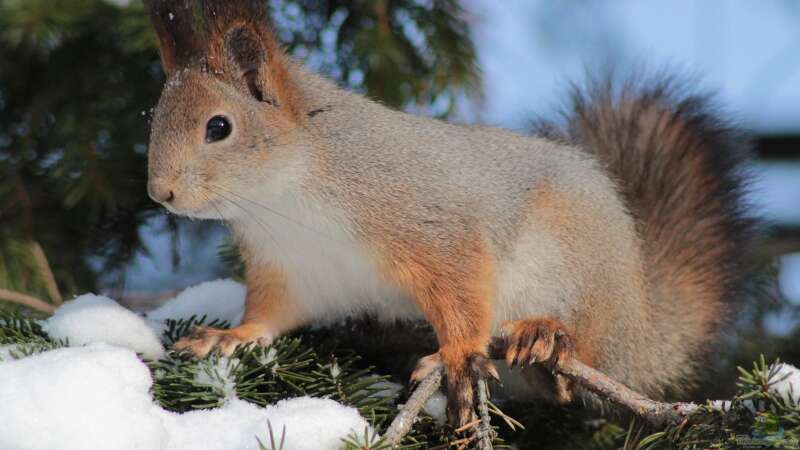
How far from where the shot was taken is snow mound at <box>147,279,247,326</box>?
1.88 m

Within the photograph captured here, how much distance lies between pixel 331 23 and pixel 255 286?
74cm

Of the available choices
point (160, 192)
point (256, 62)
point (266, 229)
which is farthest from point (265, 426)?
point (256, 62)

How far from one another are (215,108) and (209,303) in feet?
1.77

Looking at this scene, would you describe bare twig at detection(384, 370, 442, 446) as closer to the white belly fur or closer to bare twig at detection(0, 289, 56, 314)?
the white belly fur

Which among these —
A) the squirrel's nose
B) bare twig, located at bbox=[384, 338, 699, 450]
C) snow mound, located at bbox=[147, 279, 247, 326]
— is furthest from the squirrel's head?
bare twig, located at bbox=[384, 338, 699, 450]

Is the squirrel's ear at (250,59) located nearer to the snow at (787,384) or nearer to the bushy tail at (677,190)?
the bushy tail at (677,190)

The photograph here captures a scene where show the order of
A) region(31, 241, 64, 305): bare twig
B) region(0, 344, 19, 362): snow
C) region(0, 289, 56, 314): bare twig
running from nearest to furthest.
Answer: region(0, 344, 19, 362): snow < region(0, 289, 56, 314): bare twig < region(31, 241, 64, 305): bare twig

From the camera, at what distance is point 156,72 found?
2180mm

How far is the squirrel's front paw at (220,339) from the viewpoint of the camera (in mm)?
1633

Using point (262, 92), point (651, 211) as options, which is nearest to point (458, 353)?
point (262, 92)

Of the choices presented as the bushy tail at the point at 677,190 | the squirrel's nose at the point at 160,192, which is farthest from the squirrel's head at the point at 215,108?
the bushy tail at the point at 677,190

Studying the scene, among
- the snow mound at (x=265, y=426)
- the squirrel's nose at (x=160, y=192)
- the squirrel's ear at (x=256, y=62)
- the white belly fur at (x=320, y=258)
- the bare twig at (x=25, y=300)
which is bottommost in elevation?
the bare twig at (x=25, y=300)

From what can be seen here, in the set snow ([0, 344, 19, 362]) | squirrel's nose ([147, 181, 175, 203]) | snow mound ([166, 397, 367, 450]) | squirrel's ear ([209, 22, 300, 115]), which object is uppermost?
squirrel's ear ([209, 22, 300, 115])

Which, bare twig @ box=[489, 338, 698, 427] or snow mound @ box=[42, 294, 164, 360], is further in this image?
snow mound @ box=[42, 294, 164, 360]
